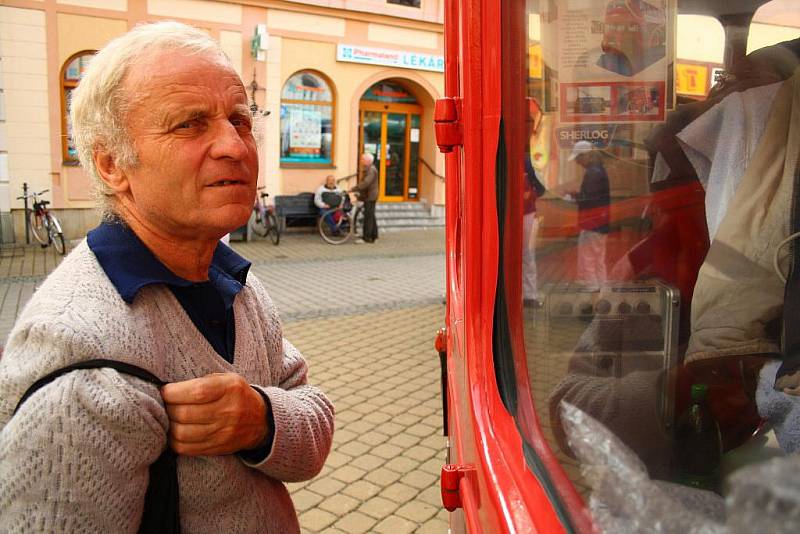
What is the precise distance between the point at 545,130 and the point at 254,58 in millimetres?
14206

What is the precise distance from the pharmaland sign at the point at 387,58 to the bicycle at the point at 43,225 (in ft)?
21.7

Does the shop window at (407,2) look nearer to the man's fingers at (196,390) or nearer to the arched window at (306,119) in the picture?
the arched window at (306,119)

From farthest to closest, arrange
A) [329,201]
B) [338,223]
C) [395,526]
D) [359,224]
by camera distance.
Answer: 1. [359,224]
2. [329,201]
3. [338,223]
4. [395,526]

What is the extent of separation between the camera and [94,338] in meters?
1.22

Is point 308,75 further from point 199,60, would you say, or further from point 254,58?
point 199,60

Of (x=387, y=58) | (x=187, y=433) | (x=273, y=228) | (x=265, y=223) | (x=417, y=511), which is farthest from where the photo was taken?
(x=387, y=58)

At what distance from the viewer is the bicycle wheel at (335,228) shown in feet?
48.0

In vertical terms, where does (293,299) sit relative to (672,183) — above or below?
below

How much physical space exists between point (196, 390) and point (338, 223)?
1350 cm

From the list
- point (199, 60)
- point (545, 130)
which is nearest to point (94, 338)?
point (199, 60)

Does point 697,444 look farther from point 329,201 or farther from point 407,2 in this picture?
point 407,2

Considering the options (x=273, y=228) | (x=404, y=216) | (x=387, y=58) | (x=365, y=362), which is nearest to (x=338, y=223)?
(x=273, y=228)

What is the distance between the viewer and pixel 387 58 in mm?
16422

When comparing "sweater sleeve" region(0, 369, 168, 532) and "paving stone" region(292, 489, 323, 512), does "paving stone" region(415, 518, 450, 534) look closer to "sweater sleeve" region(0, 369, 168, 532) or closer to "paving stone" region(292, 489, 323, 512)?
"paving stone" region(292, 489, 323, 512)
